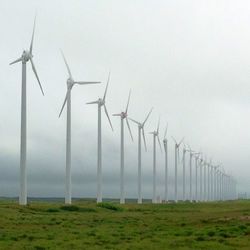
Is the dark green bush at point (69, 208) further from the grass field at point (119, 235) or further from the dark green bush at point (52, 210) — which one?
the grass field at point (119, 235)

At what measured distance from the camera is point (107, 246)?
129ft

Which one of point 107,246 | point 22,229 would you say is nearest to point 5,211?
point 22,229

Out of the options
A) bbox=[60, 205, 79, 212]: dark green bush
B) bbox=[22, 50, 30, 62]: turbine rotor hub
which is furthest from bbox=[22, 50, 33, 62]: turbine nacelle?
bbox=[60, 205, 79, 212]: dark green bush

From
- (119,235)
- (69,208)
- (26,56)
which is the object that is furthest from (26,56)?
(119,235)

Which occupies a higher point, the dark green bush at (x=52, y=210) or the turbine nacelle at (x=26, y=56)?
the turbine nacelle at (x=26, y=56)

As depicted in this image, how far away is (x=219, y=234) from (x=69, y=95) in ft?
206

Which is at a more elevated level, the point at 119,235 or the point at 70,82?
the point at 70,82

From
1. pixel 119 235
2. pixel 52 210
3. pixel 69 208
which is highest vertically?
pixel 69 208

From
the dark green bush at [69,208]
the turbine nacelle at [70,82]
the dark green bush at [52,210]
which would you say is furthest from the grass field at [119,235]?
the turbine nacelle at [70,82]

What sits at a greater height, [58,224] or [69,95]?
[69,95]

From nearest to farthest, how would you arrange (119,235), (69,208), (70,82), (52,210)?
(119,235)
(52,210)
(69,208)
(70,82)

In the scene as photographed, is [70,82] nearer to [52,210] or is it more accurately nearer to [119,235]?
[52,210]

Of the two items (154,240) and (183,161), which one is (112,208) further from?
(183,161)

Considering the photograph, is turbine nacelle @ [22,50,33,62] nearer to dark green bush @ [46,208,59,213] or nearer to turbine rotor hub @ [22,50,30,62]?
turbine rotor hub @ [22,50,30,62]
